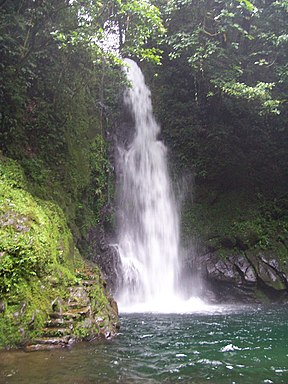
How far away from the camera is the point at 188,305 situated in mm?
10711

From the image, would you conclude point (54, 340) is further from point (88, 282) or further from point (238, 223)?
point (238, 223)

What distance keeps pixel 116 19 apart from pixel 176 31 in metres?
4.17

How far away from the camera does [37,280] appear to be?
203 inches

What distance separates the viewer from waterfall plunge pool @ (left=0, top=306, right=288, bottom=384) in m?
3.60

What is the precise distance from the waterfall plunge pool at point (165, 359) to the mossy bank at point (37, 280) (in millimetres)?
335

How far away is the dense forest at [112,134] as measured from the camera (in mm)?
5781

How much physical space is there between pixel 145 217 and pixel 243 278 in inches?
154

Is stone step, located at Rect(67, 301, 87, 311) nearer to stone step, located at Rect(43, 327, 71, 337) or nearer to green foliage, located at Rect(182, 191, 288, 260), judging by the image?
stone step, located at Rect(43, 327, 71, 337)

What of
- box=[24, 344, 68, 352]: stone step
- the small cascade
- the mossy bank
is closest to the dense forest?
the mossy bank

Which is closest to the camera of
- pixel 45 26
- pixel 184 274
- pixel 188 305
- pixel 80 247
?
pixel 45 26

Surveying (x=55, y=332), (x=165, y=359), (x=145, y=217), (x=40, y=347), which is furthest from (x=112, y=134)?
(x=165, y=359)

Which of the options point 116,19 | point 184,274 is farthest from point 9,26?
point 184,274

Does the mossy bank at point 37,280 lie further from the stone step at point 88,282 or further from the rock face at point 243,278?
the rock face at point 243,278

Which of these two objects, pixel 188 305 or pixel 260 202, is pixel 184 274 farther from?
pixel 260 202
